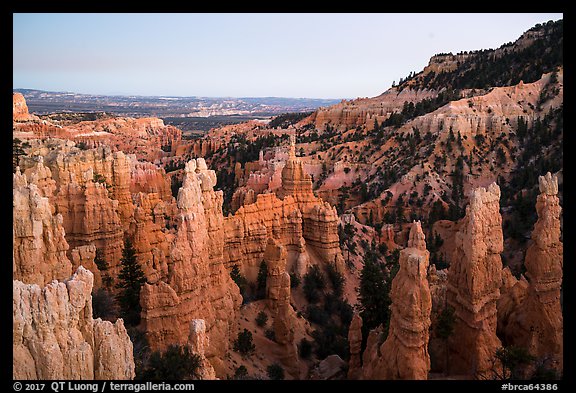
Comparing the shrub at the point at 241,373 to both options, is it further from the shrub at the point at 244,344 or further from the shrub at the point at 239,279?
the shrub at the point at 239,279

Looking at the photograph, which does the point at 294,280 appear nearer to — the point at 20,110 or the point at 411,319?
the point at 411,319

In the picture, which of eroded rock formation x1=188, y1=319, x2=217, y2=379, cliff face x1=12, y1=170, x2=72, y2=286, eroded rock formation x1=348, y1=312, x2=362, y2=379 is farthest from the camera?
eroded rock formation x1=348, y1=312, x2=362, y2=379

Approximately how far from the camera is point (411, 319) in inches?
573

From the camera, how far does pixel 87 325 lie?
38.7 feet

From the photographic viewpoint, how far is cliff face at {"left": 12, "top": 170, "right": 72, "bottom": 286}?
52.2 feet

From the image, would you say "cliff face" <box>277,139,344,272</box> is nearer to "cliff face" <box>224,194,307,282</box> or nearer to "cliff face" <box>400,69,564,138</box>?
"cliff face" <box>224,194,307,282</box>

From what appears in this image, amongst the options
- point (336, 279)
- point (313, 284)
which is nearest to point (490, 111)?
point (336, 279)

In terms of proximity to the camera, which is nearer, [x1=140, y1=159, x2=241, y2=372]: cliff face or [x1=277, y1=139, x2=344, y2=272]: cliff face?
[x1=140, y1=159, x2=241, y2=372]: cliff face

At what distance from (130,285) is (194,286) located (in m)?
4.89

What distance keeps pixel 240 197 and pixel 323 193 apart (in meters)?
27.0

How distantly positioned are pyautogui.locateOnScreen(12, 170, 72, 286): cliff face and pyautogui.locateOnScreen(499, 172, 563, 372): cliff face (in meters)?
16.2

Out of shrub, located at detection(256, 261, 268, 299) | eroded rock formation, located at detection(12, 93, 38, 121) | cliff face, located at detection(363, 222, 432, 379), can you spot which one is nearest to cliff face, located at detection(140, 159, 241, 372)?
shrub, located at detection(256, 261, 268, 299)

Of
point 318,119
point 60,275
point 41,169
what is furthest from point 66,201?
point 318,119
